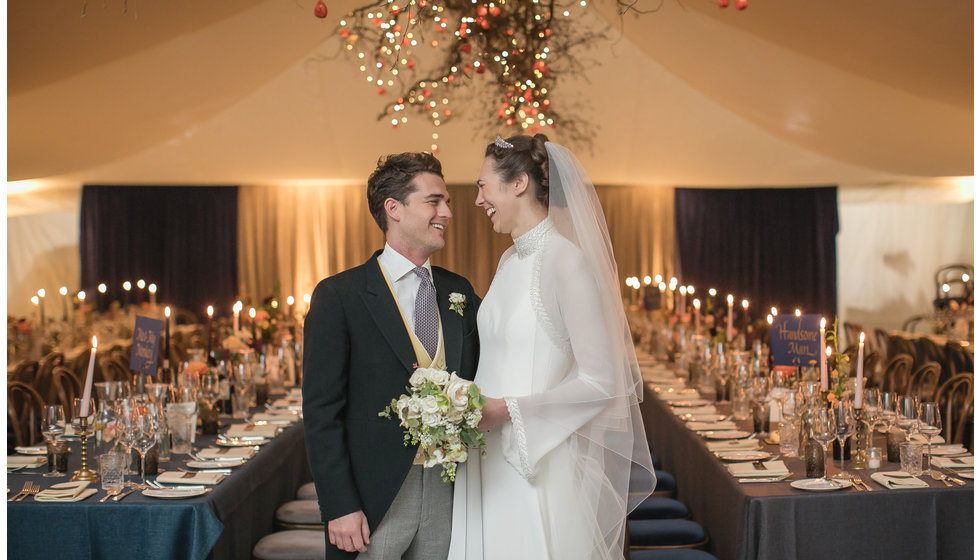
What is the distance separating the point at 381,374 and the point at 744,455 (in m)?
2.04

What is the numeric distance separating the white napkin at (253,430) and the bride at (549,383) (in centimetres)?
221

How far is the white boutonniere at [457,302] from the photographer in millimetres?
2639

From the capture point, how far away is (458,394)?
2.29m

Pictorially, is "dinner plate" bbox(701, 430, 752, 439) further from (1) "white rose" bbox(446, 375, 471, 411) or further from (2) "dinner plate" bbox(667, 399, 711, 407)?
(1) "white rose" bbox(446, 375, 471, 411)

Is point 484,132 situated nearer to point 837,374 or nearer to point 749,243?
point 749,243

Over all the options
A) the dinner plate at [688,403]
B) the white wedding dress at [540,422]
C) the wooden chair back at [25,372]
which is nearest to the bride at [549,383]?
the white wedding dress at [540,422]

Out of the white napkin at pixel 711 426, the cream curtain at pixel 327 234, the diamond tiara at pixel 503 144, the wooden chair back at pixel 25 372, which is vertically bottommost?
the white napkin at pixel 711 426

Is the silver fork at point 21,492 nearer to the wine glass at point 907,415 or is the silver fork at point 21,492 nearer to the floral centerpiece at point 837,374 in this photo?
the floral centerpiece at point 837,374

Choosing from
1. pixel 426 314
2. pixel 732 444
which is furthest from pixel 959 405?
pixel 426 314

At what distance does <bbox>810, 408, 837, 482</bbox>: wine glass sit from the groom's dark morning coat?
1633 millimetres

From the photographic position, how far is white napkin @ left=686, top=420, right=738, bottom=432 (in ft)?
15.4

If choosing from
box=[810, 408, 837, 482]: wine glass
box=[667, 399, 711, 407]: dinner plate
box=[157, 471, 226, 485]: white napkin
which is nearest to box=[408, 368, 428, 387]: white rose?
box=[157, 471, 226, 485]: white napkin

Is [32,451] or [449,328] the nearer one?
[449,328]

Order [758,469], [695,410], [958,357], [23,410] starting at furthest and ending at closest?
[958,357] → [23,410] → [695,410] → [758,469]
